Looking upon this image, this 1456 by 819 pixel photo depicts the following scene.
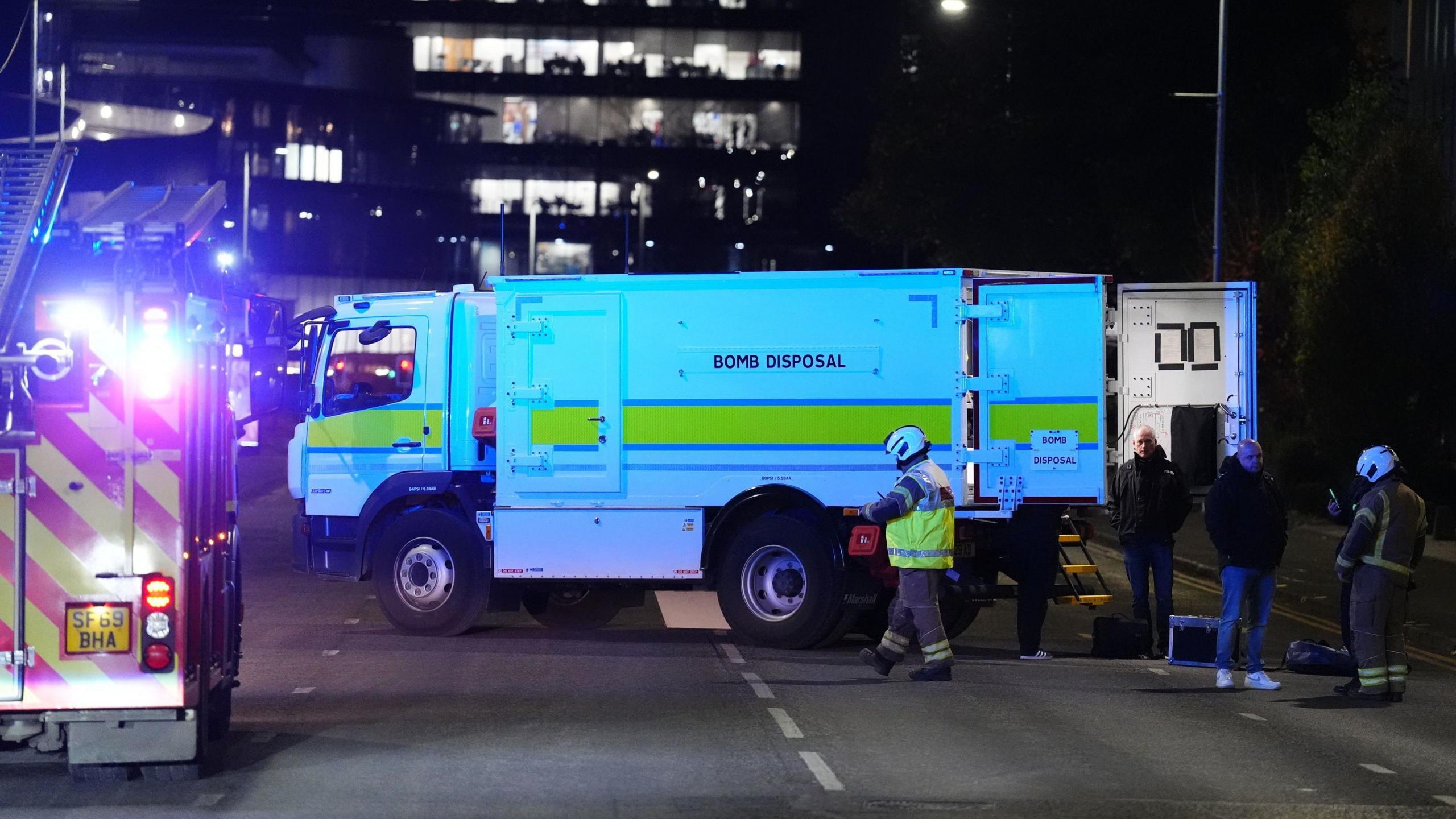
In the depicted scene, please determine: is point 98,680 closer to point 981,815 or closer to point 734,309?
point 981,815

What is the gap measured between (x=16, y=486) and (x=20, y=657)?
759 millimetres

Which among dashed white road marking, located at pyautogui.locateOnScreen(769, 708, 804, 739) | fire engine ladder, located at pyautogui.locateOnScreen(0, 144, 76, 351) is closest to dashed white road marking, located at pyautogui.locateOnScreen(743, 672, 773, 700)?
dashed white road marking, located at pyautogui.locateOnScreen(769, 708, 804, 739)

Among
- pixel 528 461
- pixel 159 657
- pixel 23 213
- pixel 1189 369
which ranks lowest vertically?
pixel 159 657

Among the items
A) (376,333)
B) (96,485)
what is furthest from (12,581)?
(376,333)

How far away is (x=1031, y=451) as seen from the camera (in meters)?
15.4

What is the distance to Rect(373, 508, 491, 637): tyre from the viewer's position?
1625 cm

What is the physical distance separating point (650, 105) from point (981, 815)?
10406 centimetres

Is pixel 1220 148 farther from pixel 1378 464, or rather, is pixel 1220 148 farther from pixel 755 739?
pixel 755 739

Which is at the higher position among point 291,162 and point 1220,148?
point 291,162

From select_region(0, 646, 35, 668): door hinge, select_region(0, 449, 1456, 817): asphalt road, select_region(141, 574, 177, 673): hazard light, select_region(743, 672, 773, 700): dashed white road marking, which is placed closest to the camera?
select_region(0, 646, 35, 668): door hinge

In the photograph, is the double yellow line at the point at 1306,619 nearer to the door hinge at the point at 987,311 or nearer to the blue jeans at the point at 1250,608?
the blue jeans at the point at 1250,608

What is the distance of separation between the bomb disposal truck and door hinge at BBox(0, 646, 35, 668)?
739 cm

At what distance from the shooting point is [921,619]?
13594 millimetres

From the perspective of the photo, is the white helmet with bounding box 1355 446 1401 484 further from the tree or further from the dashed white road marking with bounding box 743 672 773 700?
the tree
